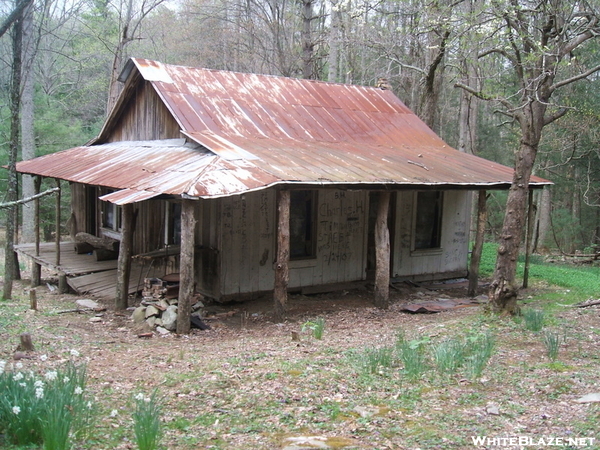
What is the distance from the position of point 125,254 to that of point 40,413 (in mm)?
6437

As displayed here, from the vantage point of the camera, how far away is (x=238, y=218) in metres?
10.9

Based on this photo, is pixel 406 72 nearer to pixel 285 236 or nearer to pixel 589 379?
pixel 285 236

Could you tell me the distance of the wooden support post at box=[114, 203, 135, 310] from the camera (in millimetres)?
9844

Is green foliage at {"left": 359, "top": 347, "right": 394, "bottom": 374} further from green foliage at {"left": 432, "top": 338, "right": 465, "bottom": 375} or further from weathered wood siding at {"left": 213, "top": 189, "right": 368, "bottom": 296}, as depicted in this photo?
weathered wood siding at {"left": 213, "top": 189, "right": 368, "bottom": 296}

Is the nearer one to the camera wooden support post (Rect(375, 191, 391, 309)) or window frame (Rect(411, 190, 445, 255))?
wooden support post (Rect(375, 191, 391, 309))

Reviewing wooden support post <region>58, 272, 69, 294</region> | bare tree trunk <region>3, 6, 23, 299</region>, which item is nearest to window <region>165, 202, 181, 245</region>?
wooden support post <region>58, 272, 69, 294</region>

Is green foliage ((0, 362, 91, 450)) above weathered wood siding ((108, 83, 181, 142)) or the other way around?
the other way around

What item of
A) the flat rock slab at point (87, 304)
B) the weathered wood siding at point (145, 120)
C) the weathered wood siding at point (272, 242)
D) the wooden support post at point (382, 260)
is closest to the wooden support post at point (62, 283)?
the flat rock slab at point (87, 304)

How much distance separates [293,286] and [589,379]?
6.78m

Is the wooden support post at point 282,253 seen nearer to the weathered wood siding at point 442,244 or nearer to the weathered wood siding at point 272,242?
the weathered wood siding at point 272,242

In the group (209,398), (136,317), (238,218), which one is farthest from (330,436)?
(238,218)

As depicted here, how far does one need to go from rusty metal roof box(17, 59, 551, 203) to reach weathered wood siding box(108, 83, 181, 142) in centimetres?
27

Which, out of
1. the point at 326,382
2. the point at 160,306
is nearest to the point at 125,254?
the point at 160,306

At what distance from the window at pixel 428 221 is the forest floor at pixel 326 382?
4212mm
